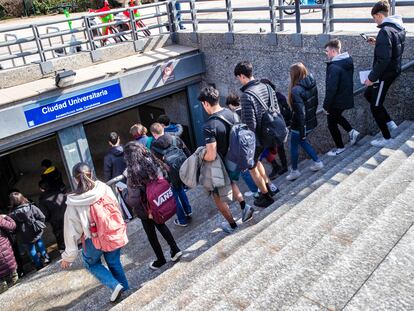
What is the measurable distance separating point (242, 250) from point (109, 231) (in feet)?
4.15

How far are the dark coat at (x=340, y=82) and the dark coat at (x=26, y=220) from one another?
4405mm

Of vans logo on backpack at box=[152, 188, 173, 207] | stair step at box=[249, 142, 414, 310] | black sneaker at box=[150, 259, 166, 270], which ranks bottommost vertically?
black sneaker at box=[150, 259, 166, 270]

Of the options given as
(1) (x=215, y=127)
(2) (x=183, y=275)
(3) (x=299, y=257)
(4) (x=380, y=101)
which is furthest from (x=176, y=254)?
(4) (x=380, y=101)

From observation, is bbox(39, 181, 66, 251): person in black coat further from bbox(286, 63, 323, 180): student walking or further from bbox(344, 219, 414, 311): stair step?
bbox(344, 219, 414, 311): stair step

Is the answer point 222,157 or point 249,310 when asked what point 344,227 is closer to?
point 249,310

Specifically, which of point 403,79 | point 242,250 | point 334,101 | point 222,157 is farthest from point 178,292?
point 403,79

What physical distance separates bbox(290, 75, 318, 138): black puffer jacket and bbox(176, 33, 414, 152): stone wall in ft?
4.84

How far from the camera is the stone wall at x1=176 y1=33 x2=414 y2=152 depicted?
6.41m

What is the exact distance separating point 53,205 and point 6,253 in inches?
43.8

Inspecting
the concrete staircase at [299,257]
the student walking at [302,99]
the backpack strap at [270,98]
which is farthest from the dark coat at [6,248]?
the student walking at [302,99]

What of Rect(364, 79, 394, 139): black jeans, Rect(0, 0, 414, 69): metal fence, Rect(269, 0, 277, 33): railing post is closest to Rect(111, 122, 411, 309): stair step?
Rect(364, 79, 394, 139): black jeans

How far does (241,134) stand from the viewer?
4426 mm

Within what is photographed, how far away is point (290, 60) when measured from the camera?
7.83 meters

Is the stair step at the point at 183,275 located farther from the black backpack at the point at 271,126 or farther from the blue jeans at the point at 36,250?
the blue jeans at the point at 36,250
